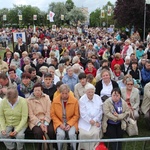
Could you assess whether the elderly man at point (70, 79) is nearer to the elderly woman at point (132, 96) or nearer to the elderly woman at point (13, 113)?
the elderly woman at point (132, 96)

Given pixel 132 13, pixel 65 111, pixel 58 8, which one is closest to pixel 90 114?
pixel 65 111

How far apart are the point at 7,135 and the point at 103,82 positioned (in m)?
2.69

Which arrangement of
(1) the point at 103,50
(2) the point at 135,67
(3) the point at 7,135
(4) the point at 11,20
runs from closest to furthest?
(3) the point at 7,135 < (2) the point at 135,67 < (1) the point at 103,50 < (4) the point at 11,20

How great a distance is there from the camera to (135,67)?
27.5ft

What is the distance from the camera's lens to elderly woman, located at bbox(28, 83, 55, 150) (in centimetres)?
547

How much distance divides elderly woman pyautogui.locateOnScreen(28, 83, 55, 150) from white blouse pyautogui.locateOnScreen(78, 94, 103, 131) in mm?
644

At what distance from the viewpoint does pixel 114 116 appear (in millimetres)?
5453

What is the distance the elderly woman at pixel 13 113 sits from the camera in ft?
17.6

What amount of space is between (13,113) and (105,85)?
242 centimetres

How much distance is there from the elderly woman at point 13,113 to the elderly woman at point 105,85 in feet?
6.73

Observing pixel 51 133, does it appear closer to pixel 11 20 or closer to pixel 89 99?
pixel 89 99

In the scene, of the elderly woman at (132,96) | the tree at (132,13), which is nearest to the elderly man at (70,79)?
the elderly woman at (132,96)

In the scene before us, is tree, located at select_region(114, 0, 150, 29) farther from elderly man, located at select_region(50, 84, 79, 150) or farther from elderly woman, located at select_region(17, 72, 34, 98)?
elderly man, located at select_region(50, 84, 79, 150)

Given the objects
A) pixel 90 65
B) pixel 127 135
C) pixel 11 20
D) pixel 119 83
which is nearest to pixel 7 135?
pixel 127 135
